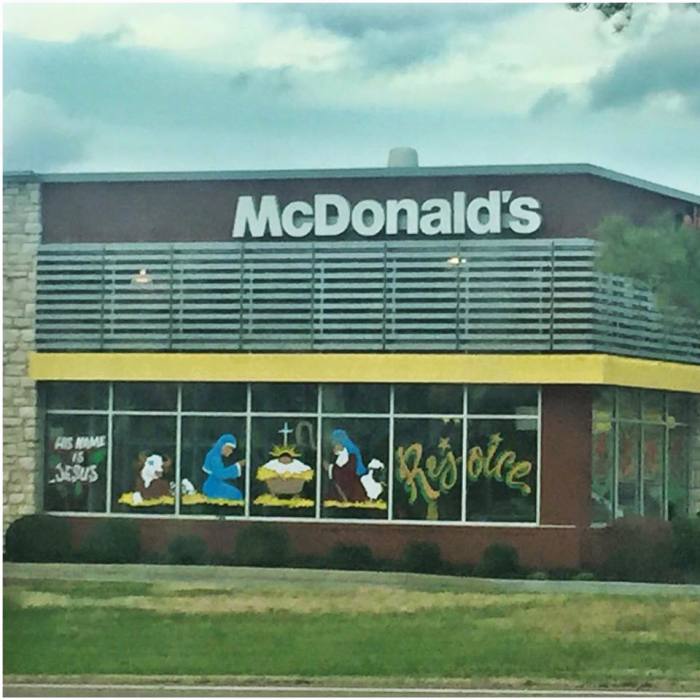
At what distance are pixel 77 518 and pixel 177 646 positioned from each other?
3.96 feet

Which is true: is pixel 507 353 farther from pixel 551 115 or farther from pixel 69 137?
pixel 69 137

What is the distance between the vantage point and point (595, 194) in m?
18.6

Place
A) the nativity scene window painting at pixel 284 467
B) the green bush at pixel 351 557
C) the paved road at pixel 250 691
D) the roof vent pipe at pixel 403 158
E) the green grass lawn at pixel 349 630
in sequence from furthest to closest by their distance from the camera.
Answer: the nativity scene window painting at pixel 284 467 < the green bush at pixel 351 557 < the roof vent pipe at pixel 403 158 < the green grass lawn at pixel 349 630 < the paved road at pixel 250 691

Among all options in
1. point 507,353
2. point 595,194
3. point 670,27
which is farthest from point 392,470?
point 670,27

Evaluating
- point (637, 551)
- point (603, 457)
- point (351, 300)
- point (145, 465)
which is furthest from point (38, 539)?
point (637, 551)

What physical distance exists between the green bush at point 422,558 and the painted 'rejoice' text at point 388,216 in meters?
2.23

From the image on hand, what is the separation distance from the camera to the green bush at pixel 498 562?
1878 centimetres

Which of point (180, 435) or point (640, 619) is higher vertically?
point (180, 435)

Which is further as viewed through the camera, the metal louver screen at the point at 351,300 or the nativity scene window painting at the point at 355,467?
the nativity scene window painting at the point at 355,467

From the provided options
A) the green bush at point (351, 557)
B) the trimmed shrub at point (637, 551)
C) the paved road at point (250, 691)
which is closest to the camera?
the paved road at point (250, 691)

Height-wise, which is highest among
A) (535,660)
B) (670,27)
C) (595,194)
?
(670,27)

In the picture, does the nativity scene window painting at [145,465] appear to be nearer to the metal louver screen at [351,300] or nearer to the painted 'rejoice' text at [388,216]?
the metal louver screen at [351,300]

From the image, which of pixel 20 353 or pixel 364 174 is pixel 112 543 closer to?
pixel 20 353

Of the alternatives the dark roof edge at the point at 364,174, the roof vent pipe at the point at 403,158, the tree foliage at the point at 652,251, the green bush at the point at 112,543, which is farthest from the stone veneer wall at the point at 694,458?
the green bush at the point at 112,543
